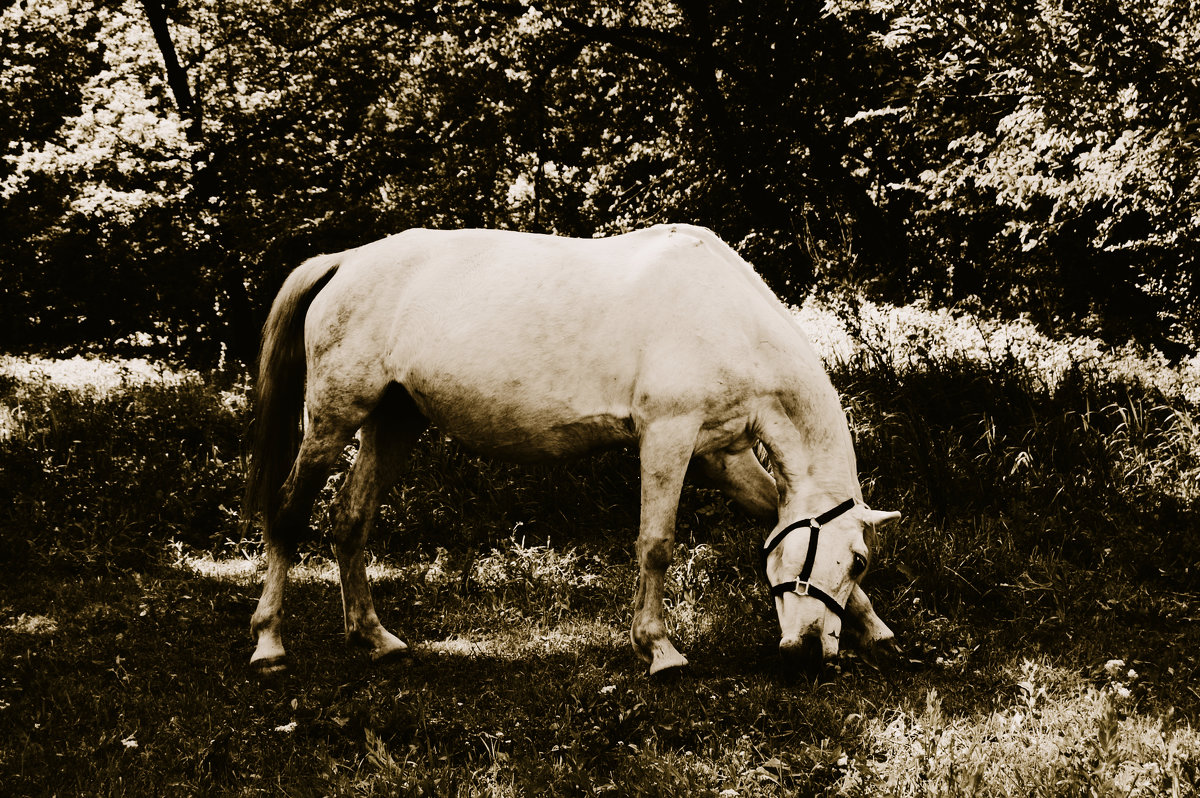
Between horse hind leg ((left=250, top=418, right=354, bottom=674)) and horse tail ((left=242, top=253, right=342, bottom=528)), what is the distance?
0.22 metres

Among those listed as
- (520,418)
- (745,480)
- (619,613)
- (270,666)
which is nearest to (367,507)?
(270,666)

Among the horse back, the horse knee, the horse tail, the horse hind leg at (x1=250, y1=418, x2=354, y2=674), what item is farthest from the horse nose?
the horse tail

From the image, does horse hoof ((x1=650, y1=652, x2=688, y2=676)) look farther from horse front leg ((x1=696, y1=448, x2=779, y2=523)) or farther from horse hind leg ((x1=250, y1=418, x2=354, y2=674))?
horse hind leg ((x1=250, y1=418, x2=354, y2=674))

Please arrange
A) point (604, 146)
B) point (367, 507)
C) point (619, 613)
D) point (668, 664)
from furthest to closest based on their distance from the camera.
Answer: point (604, 146) < point (619, 613) < point (367, 507) < point (668, 664)

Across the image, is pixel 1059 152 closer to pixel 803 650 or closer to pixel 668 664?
pixel 803 650

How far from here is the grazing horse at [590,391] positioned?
4.64 m

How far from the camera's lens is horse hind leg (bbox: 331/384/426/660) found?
5316mm

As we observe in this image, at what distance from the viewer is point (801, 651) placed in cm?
444

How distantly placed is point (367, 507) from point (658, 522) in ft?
5.68

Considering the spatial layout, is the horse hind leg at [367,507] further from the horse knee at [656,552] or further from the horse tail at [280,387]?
the horse knee at [656,552]

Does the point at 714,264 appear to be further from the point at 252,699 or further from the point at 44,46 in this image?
the point at 44,46

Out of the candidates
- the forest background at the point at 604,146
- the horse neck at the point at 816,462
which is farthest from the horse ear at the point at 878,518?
the forest background at the point at 604,146

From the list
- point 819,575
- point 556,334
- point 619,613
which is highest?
point 556,334

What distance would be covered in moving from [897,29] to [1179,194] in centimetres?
297
